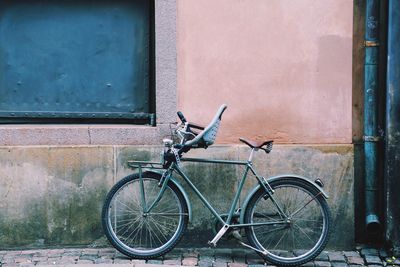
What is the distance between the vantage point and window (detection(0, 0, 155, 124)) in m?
6.95

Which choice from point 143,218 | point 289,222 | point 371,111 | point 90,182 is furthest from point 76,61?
point 371,111

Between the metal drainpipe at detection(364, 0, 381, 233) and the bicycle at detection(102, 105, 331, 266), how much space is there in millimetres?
576

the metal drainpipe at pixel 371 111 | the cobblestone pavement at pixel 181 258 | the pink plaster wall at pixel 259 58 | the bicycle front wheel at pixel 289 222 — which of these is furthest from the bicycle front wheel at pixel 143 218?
the metal drainpipe at pixel 371 111

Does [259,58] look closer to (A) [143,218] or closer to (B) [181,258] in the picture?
(A) [143,218]

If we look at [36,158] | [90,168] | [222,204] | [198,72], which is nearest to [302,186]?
[222,204]

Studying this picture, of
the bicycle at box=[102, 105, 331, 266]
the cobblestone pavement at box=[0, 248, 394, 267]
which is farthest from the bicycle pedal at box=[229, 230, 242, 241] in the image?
the cobblestone pavement at box=[0, 248, 394, 267]

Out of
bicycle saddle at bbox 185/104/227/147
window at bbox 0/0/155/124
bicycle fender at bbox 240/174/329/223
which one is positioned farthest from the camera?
window at bbox 0/0/155/124

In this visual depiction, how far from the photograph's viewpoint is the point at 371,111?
680 cm

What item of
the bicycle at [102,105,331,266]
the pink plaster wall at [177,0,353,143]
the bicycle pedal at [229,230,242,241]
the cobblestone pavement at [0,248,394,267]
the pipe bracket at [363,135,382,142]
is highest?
the pink plaster wall at [177,0,353,143]

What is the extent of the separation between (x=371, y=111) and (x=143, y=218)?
2479 millimetres

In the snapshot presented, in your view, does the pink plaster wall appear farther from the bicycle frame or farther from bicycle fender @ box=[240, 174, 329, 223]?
bicycle fender @ box=[240, 174, 329, 223]

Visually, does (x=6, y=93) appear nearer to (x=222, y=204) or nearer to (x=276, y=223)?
(x=222, y=204)

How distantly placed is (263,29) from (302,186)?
5.32ft

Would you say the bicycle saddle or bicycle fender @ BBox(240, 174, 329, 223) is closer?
the bicycle saddle
